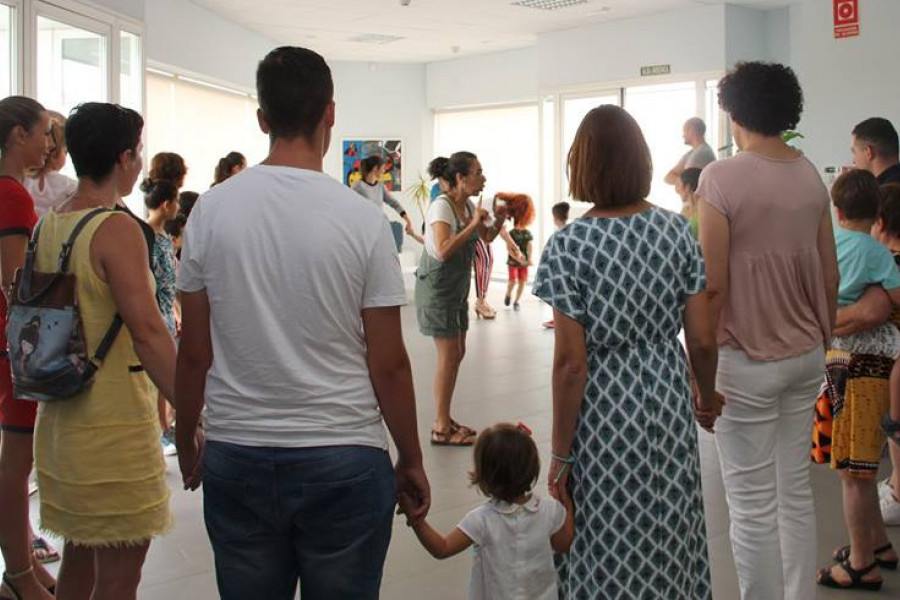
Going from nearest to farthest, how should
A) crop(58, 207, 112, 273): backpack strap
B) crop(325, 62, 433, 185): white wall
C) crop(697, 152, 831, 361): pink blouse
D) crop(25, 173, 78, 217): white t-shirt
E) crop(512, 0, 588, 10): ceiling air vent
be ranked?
crop(58, 207, 112, 273): backpack strap
crop(697, 152, 831, 361): pink blouse
crop(25, 173, 78, 217): white t-shirt
crop(512, 0, 588, 10): ceiling air vent
crop(325, 62, 433, 185): white wall

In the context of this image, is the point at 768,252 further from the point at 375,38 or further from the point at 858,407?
the point at 375,38

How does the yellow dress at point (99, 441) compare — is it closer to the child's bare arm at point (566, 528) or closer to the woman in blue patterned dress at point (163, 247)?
the child's bare arm at point (566, 528)

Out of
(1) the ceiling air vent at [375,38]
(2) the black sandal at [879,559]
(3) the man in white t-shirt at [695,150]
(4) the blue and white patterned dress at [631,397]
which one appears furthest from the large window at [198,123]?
(4) the blue and white patterned dress at [631,397]

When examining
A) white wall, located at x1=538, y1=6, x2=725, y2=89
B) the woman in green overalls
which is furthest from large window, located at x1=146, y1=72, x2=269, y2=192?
the woman in green overalls

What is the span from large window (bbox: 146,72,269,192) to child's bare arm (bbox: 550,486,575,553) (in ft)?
29.4

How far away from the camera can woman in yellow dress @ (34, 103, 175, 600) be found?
7.66 ft

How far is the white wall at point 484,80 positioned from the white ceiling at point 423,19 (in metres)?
0.32

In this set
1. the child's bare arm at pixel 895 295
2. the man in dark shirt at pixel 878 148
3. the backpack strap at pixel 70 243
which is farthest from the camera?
the man in dark shirt at pixel 878 148

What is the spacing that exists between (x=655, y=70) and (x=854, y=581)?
33.6 ft

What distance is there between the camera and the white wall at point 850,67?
7.32m

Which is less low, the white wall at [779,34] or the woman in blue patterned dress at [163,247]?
the white wall at [779,34]

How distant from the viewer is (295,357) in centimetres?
178

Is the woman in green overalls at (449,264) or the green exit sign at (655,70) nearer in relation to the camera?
the woman in green overalls at (449,264)

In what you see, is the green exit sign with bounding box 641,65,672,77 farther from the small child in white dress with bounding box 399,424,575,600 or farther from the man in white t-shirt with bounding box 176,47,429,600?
the man in white t-shirt with bounding box 176,47,429,600
